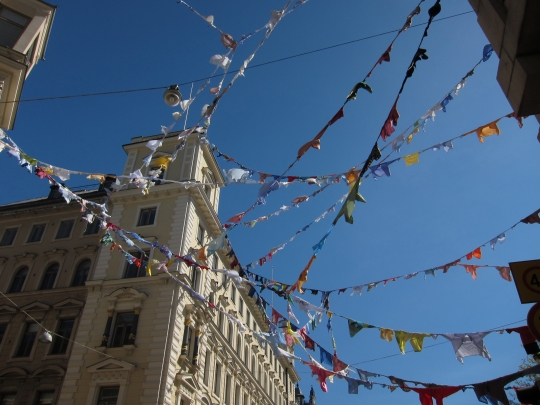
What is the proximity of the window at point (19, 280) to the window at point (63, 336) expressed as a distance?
12.8 ft

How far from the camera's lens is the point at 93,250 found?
2247cm

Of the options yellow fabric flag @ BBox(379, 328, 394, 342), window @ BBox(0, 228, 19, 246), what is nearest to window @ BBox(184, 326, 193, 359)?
yellow fabric flag @ BBox(379, 328, 394, 342)

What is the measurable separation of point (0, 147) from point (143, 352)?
11.2 meters

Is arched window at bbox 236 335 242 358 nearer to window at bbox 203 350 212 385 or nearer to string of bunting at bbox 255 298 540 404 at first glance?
window at bbox 203 350 212 385

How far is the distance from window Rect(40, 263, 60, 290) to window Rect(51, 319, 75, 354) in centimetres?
264

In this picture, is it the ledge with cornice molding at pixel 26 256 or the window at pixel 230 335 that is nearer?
the ledge with cornice molding at pixel 26 256

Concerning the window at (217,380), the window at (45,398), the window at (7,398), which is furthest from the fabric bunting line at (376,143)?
the window at (217,380)

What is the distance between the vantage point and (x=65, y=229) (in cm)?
2411

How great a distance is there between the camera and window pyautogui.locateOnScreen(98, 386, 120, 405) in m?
16.6

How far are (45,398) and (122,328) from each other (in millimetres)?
3988

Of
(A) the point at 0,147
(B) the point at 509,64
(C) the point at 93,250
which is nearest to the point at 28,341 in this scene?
(C) the point at 93,250

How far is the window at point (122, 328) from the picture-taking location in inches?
720

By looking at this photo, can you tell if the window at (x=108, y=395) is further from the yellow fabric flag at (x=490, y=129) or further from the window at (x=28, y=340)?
the yellow fabric flag at (x=490, y=129)

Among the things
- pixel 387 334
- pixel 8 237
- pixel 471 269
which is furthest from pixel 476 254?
pixel 8 237
